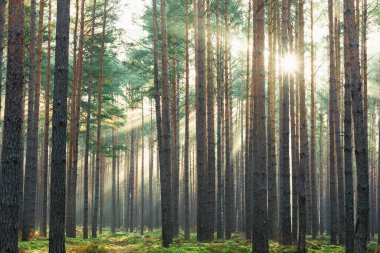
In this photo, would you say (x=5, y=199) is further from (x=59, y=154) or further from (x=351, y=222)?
(x=351, y=222)

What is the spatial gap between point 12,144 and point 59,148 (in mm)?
936

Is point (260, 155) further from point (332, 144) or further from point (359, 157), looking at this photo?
point (332, 144)

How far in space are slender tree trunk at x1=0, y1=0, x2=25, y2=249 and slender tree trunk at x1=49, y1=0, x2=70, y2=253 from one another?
76cm

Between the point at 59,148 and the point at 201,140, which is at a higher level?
the point at 201,140

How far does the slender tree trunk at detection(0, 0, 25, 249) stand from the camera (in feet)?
22.5

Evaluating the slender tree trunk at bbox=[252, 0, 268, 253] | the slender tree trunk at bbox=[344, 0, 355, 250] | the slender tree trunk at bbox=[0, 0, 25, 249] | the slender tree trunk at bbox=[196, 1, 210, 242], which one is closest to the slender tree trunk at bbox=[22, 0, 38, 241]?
the slender tree trunk at bbox=[196, 1, 210, 242]

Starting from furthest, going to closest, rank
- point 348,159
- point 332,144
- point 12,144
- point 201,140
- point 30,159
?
1. point 332,144
2. point 30,159
3. point 201,140
4. point 348,159
5. point 12,144

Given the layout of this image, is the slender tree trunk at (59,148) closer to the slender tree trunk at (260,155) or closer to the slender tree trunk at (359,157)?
the slender tree trunk at (260,155)

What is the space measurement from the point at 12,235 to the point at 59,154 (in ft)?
5.49

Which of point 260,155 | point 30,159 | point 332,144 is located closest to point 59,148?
point 260,155

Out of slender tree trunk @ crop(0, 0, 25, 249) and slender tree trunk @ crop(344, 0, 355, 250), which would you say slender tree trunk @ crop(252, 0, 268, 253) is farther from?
slender tree trunk @ crop(0, 0, 25, 249)

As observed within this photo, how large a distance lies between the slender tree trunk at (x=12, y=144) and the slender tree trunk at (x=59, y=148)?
0.76 metres

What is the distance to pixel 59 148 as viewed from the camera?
768 centimetres

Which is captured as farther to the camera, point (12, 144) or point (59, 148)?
point (59, 148)
